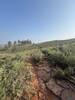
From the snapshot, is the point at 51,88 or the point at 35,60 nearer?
the point at 51,88

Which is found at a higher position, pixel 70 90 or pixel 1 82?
pixel 1 82

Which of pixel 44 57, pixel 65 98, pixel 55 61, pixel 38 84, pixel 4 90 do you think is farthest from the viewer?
pixel 44 57

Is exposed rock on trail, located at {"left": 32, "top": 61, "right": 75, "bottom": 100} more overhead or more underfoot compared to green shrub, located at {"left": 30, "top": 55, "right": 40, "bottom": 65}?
more underfoot

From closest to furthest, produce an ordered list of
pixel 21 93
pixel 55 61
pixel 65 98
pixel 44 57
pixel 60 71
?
pixel 21 93
pixel 65 98
pixel 60 71
pixel 55 61
pixel 44 57

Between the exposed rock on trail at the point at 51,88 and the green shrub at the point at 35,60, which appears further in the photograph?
the green shrub at the point at 35,60

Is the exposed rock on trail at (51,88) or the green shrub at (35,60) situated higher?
the green shrub at (35,60)

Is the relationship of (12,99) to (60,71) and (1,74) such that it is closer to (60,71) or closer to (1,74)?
(1,74)

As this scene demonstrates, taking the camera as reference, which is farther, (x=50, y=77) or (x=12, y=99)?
(x=50, y=77)

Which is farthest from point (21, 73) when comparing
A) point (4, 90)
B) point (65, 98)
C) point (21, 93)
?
point (65, 98)

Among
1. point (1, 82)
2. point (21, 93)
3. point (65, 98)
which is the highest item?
point (1, 82)

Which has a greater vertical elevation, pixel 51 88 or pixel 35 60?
pixel 35 60

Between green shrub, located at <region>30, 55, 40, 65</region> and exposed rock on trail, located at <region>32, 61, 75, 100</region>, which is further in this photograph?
green shrub, located at <region>30, 55, 40, 65</region>

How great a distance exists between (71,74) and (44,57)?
2416mm

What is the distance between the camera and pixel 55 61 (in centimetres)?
852
